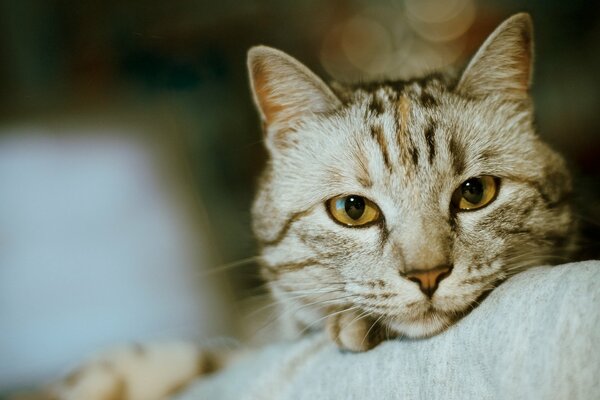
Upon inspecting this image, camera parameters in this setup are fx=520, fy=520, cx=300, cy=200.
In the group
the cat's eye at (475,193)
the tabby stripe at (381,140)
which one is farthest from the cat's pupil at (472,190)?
the tabby stripe at (381,140)

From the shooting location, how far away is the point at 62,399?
3.05 ft

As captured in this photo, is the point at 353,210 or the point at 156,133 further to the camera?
the point at 156,133

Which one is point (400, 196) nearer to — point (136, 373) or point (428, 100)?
point (428, 100)

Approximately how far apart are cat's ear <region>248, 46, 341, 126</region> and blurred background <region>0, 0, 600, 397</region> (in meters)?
0.30

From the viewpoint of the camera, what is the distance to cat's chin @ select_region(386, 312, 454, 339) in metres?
0.62

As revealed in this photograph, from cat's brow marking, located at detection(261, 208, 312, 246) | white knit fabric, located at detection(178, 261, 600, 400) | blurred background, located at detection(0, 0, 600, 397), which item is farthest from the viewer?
blurred background, located at detection(0, 0, 600, 397)

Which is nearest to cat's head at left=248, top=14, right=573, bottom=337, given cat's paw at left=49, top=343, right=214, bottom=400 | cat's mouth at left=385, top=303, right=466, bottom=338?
cat's mouth at left=385, top=303, right=466, bottom=338

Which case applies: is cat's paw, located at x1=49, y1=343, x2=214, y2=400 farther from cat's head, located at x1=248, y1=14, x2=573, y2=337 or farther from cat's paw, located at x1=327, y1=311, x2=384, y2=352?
cat's paw, located at x1=327, y1=311, x2=384, y2=352

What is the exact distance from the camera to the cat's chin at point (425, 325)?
2.02 feet

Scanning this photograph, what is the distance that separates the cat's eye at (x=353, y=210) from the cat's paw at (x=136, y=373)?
0.46 meters

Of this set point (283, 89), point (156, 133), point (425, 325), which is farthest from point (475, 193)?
point (156, 133)

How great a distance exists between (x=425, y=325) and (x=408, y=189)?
0.18 metres

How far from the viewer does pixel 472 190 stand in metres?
0.73

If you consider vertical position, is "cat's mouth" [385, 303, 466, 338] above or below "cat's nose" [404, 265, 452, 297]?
below
